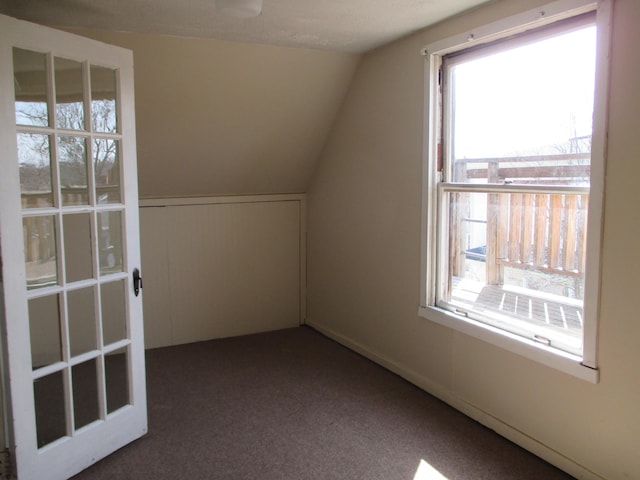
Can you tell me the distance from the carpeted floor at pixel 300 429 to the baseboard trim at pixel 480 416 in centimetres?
3

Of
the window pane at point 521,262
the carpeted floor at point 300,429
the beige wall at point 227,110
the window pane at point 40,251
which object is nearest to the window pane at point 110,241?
the window pane at point 40,251

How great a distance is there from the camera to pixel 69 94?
229cm

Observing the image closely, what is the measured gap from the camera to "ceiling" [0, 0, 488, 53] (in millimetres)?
2432

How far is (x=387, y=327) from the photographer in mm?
3504

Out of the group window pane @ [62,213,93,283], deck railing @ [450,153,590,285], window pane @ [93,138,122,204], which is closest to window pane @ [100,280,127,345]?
window pane @ [62,213,93,283]

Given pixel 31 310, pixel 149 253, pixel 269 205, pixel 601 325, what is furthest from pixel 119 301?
pixel 601 325

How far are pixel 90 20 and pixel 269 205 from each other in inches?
82.5

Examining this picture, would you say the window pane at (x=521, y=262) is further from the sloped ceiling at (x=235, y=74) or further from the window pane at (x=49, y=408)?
the window pane at (x=49, y=408)

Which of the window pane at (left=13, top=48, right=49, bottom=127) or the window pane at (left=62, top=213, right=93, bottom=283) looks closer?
the window pane at (left=13, top=48, right=49, bottom=127)

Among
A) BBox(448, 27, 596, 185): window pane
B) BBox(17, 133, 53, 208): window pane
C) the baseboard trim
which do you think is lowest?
the baseboard trim

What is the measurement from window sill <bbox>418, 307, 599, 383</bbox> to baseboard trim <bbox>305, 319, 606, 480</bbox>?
1.37 ft

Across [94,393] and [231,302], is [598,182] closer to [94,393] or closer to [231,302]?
[94,393]

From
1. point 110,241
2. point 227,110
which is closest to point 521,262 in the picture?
point 110,241

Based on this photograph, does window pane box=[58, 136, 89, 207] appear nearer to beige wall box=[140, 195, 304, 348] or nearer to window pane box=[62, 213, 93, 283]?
window pane box=[62, 213, 93, 283]
